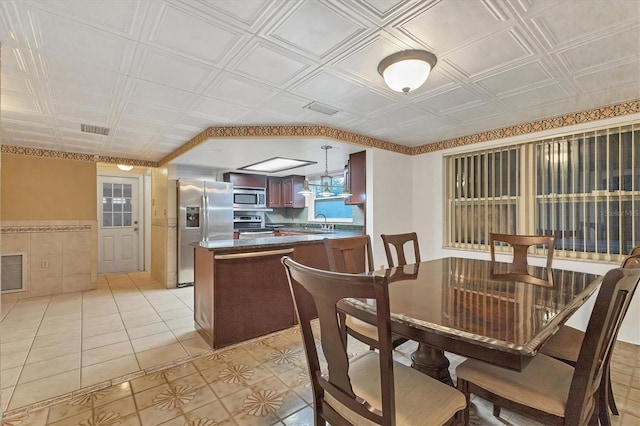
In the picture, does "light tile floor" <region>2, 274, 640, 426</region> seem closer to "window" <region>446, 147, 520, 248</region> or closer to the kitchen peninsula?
the kitchen peninsula

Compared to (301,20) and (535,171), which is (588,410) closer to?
(301,20)

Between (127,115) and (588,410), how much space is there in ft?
13.0

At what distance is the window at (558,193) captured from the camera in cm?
277

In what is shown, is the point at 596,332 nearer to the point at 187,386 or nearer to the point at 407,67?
the point at 407,67

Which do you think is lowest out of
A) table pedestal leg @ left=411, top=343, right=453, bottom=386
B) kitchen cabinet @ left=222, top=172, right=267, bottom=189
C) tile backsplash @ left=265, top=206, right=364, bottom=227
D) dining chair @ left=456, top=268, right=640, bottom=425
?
table pedestal leg @ left=411, top=343, right=453, bottom=386

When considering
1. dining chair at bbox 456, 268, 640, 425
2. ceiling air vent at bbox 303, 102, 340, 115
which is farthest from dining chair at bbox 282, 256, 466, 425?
ceiling air vent at bbox 303, 102, 340, 115

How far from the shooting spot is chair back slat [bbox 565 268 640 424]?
0.99 m

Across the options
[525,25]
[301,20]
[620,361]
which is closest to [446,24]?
[525,25]

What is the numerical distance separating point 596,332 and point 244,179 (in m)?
5.59

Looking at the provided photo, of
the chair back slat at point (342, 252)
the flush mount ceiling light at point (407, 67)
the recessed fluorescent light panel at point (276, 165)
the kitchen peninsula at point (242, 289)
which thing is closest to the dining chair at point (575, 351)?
the chair back slat at point (342, 252)

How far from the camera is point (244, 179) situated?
5.91 metres

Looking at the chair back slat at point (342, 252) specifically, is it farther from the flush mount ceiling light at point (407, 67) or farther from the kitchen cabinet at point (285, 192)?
the kitchen cabinet at point (285, 192)

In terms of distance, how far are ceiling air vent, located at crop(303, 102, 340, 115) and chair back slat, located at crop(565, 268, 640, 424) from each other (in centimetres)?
233

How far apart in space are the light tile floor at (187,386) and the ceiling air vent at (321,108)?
7.25 ft
